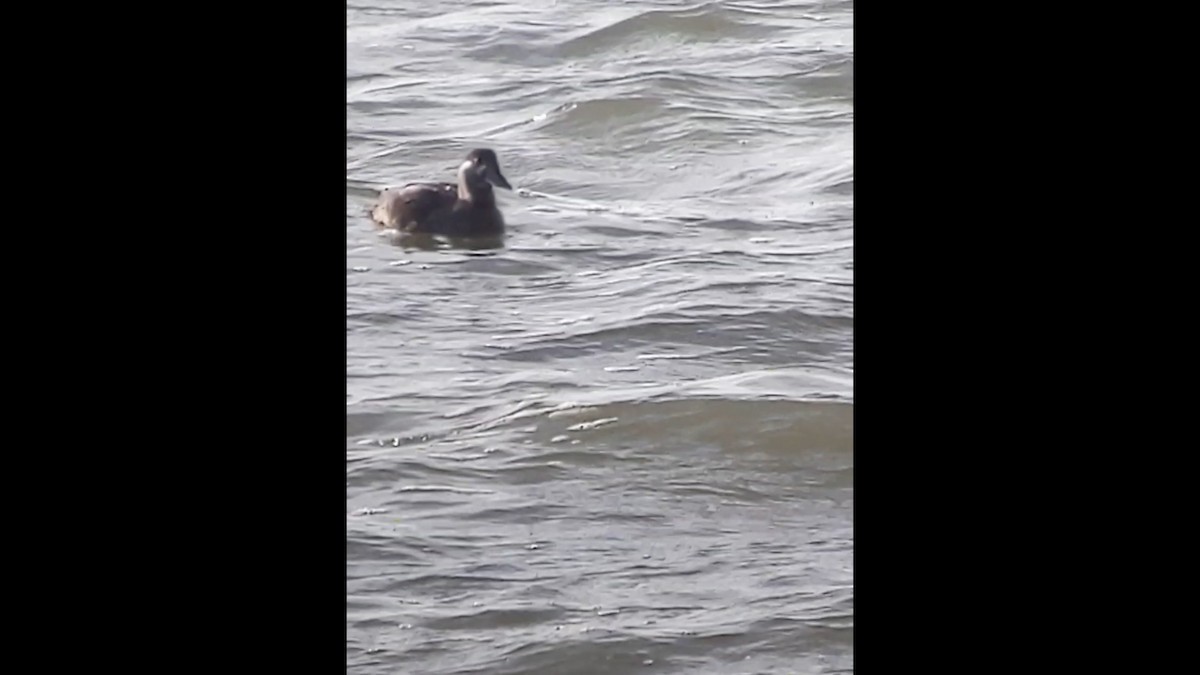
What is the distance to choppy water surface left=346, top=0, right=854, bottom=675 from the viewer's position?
9.83 ft

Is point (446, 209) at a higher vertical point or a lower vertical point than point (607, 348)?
higher

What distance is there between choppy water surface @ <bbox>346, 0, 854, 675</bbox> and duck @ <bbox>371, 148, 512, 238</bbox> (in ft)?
0.27

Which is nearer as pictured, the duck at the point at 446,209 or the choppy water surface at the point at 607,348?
the choppy water surface at the point at 607,348

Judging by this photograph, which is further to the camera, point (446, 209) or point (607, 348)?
point (446, 209)

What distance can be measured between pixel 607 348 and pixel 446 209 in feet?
3.02

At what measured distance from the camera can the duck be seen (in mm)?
5035

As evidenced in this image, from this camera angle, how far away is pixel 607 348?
434 cm

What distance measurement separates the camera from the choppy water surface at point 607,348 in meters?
3.00

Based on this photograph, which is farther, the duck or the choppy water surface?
the duck

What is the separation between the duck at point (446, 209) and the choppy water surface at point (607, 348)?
8 centimetres
